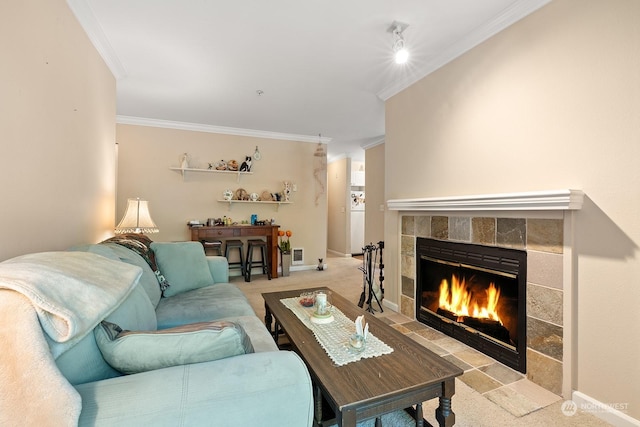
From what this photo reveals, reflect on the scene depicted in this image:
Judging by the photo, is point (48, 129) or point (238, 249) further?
point (238, 249)

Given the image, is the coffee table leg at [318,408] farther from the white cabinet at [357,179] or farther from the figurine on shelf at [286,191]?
the white cabinet at [357,179]

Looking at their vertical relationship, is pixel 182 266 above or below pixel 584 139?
below

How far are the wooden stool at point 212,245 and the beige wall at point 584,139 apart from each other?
3483mm

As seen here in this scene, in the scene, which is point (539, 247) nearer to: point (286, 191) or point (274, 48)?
point (274, 48)

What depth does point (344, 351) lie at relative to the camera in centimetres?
140

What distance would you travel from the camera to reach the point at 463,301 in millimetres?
2500

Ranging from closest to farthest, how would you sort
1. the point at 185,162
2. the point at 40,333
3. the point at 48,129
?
the point at 40,333, the point at 48,129, the point at 185,162

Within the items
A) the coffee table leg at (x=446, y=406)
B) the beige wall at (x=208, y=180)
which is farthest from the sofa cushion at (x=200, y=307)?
the beige wall at (x=208, y=180)

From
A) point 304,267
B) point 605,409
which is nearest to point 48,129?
point 605,409

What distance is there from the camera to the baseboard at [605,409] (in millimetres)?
1496

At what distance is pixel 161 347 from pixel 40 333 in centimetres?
31

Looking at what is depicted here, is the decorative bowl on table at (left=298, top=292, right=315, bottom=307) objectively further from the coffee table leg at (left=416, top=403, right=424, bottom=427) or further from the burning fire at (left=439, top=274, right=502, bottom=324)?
the burning fire at (left=439, top=274, right=502, bottom=324)

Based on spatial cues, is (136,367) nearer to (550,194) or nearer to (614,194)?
(550,194)

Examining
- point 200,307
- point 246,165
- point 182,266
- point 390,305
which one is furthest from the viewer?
point 246,165
